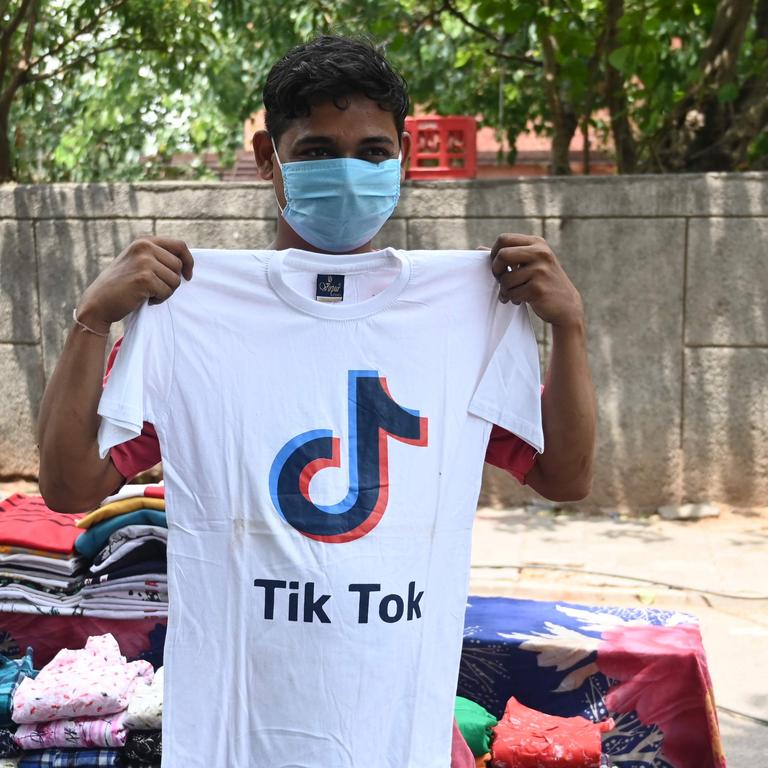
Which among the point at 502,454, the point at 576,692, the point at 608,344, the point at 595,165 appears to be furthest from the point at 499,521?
the point at 595,165

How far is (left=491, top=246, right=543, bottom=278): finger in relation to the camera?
168 centimetres

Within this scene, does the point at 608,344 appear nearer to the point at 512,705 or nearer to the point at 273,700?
the point at 512,705

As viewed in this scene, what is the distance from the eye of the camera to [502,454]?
5.90ft

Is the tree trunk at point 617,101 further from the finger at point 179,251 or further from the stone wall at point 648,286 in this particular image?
the finger at point 179,251

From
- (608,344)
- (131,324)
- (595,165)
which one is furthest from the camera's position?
(595,165)

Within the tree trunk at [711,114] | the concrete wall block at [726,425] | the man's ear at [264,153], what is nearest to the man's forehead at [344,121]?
the man's ear at [264,153]

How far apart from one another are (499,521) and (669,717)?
353 cm

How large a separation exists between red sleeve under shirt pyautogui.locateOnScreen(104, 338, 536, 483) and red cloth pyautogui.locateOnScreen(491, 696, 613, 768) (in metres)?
1.15

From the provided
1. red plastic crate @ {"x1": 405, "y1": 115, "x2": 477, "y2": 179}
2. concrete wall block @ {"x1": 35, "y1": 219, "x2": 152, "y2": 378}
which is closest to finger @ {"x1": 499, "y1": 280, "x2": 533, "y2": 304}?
red plastic crate @ {"x1": 405, "y1": 115, "x2": 477, "y2": 179}

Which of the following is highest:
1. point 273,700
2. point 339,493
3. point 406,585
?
point 339,493

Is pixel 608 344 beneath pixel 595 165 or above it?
beneath

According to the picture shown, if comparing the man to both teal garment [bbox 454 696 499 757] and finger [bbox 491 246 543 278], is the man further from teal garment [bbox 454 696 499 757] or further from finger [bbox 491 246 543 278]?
teal garment [bbox 454 696 499 757]

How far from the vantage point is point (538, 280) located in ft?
5.49

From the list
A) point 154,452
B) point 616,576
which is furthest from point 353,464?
point 616,576
